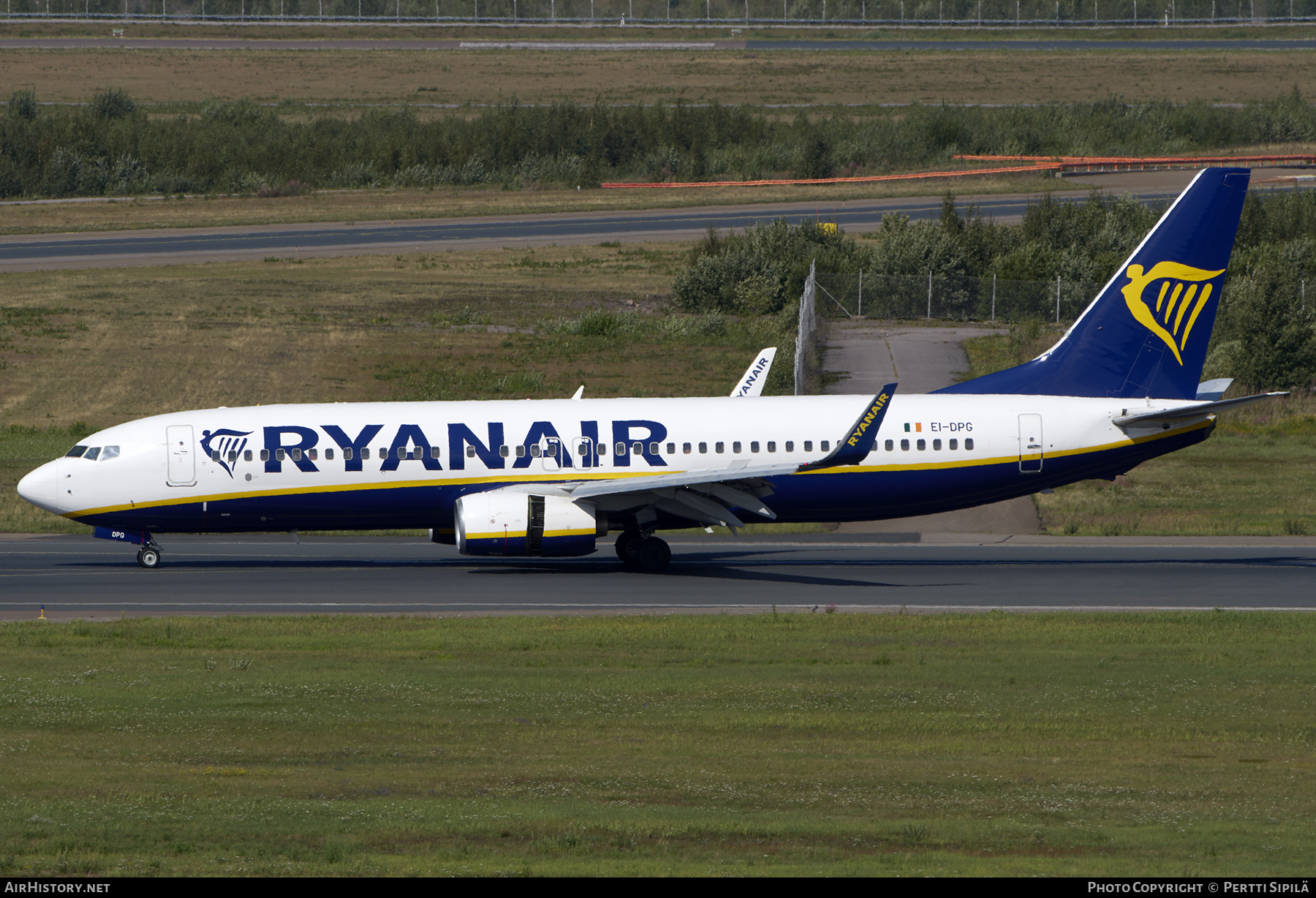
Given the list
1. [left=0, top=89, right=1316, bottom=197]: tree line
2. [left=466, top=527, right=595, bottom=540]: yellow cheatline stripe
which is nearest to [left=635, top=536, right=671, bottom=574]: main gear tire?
[left=466, top=527, right=595, bottom=540]: yellow cheatline stripe

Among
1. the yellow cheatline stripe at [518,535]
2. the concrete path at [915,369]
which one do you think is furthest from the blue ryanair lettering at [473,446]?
the concrete path at [915,369]

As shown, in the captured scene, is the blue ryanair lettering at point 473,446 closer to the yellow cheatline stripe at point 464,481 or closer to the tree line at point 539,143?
the yellow cheatline stripe at point 464,481

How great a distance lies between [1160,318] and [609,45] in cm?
15071

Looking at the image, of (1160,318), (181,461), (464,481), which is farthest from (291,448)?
(1160,318)

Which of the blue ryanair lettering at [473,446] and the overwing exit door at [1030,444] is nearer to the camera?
the blue ryanair lettering at [473,446]

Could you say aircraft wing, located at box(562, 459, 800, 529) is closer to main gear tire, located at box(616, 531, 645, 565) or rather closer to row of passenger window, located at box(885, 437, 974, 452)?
main gear tire, located at box(616, 531, 645, 565)

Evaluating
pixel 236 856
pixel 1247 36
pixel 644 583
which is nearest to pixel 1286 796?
pixel 236 856

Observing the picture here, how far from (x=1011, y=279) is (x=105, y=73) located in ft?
353

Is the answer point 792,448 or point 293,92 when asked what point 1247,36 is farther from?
point 792,448

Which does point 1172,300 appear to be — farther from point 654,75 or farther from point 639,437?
point 654,75

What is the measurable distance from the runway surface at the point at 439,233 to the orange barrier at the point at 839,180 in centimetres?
917

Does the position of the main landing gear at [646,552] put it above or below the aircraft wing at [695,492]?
below

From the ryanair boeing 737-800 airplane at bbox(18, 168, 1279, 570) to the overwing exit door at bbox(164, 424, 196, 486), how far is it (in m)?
0.04

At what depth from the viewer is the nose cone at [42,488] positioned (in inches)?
1348
